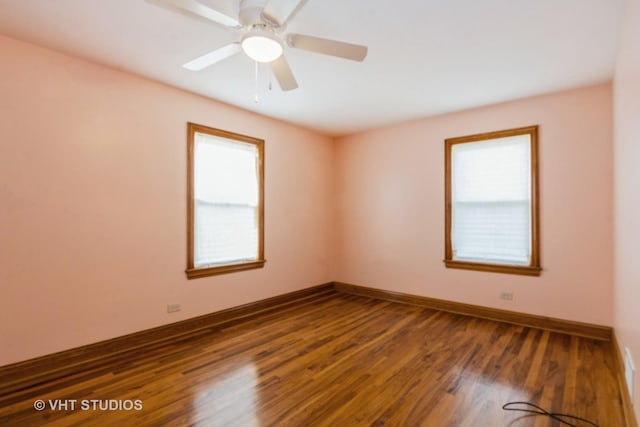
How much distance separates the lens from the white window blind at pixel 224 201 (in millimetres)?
3682

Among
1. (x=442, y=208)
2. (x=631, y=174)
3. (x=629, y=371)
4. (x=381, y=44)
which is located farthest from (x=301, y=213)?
(x=629, y=371)

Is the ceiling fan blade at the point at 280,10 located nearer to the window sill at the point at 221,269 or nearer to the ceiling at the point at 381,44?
the ceiling at the point at 381,44

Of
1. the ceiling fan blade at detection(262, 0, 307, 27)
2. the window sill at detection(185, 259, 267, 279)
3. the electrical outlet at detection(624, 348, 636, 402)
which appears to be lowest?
the electrical outlet at detection(624, 348, 636, 402)

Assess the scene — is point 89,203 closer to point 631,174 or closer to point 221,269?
point 221,269

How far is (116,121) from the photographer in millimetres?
2994

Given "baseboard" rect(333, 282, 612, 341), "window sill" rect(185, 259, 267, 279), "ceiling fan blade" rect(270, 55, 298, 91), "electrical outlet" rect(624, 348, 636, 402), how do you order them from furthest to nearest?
"window sill" rect(185, 259, 267, 279)
"baseboard" rect(333, 282, 612, 341)
"ceiling fan blade" rect(270, 55, 298, 91)
"electrical outlet" rect(624, 348, 636, 402)

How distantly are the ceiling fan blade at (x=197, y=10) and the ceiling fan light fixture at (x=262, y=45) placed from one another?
4.9 inches

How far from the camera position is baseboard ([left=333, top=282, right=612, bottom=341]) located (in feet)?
10.9

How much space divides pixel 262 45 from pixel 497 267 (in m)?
3.60

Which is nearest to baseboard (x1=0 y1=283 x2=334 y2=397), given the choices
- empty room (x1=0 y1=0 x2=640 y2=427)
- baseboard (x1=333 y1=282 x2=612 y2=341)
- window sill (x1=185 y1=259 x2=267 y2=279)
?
empty room (x1=0 y1=0 x2=640 y2=427)

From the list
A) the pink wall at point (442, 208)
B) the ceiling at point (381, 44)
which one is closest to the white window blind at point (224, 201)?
the ceiling at point (381, 44)

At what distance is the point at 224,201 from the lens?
3.91 metres

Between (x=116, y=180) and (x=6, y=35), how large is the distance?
1.28 m

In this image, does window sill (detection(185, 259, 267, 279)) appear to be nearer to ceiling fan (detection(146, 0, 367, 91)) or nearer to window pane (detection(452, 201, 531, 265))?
ceiling fan (detection(146, 0, 367, 91))
